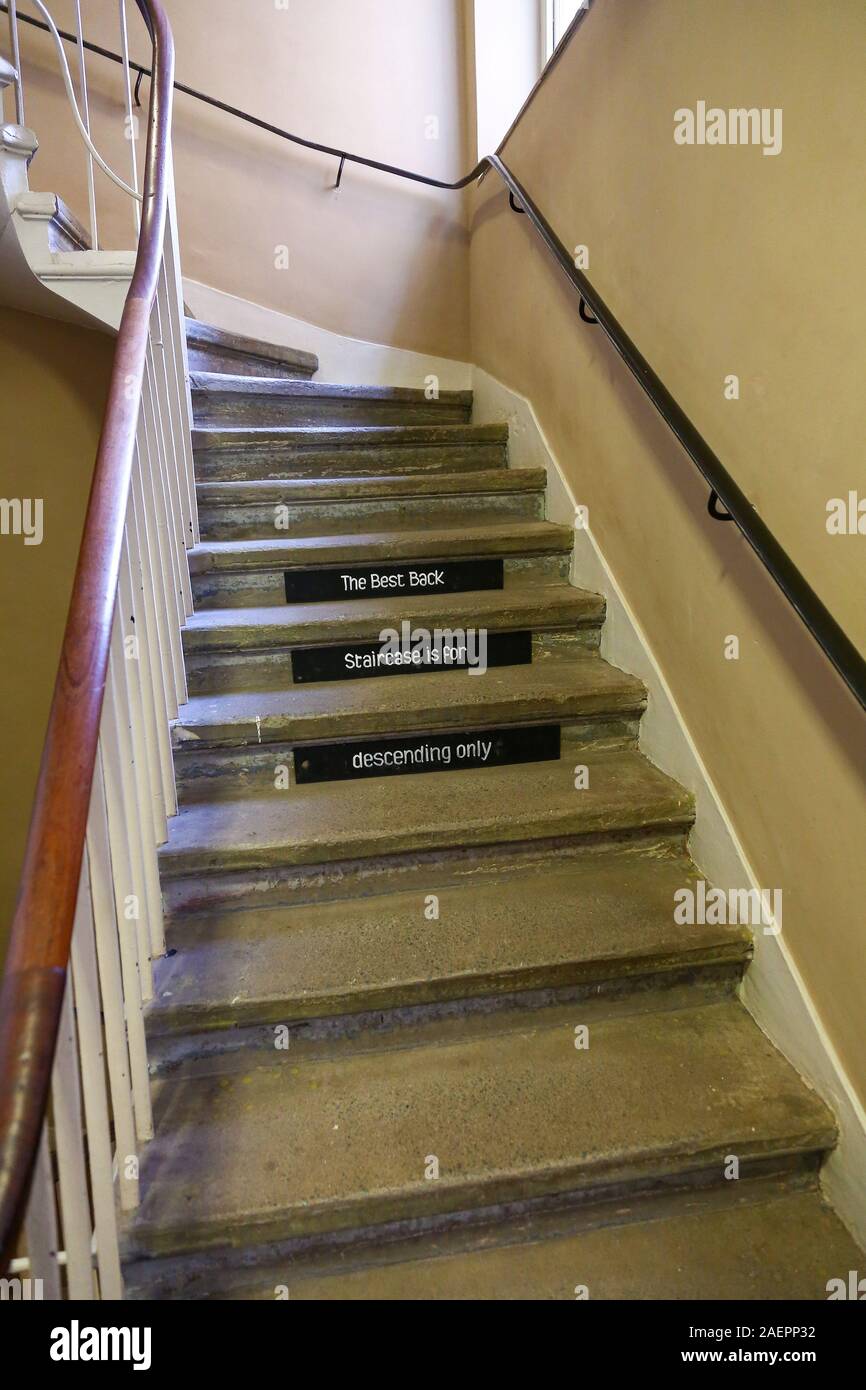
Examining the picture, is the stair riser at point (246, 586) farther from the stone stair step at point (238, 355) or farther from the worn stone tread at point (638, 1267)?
the worn stone tread at point (638, 1267)

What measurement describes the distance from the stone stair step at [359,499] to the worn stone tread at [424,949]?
1243mm

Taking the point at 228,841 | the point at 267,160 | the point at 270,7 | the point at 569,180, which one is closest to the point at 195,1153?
the point at 228,841

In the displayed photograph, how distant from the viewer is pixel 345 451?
2588 millimetres

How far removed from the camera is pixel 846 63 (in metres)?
1.08

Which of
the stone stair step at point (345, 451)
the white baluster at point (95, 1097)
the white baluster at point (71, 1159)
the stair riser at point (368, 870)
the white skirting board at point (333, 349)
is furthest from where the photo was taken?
the white skirting board at point (333, 349)

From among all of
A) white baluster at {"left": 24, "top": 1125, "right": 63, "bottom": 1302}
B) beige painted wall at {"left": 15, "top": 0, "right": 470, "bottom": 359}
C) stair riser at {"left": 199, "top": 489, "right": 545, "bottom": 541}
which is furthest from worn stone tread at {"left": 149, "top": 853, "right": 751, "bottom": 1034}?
beige painted wall at {"left": 15, "top": 0, "right": 470, "bottom": 359}

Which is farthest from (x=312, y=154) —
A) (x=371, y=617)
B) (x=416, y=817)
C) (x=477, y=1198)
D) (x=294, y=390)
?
(x=477, y=1198)

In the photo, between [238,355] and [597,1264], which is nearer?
[597,1264]

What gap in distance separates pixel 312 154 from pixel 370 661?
250 cm

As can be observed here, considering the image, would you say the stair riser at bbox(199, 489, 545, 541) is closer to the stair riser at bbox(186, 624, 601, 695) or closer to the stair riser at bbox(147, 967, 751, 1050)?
the stair riser at bbox(186, 624, 601, 695)

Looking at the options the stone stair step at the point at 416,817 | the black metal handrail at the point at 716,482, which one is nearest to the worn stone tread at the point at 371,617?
the stone stair step at the point at 416,817

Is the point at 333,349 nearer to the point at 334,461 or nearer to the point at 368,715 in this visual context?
the point at 334,461

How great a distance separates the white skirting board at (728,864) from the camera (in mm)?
1212

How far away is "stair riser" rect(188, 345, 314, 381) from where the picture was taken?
269cm
